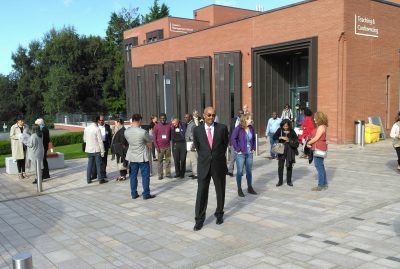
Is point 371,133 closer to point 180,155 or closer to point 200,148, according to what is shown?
point 180,155

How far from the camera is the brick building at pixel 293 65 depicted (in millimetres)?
17078

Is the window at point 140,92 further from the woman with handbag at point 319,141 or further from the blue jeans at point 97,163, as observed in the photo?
the woman with handbag at point 319,141

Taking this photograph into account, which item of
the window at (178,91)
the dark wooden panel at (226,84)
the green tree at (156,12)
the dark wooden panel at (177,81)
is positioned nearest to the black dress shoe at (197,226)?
the dark wooden panel at (226,84)

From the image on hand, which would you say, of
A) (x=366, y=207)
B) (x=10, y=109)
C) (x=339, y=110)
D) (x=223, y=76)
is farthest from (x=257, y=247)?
(x=10, y=109)

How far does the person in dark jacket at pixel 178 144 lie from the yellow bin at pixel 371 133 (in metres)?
9.83

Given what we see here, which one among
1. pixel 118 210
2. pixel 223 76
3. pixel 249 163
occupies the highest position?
pixel 223 76

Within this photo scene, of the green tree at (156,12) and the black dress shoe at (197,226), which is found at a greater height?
the green tree at (156,12)

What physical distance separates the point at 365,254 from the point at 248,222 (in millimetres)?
2049

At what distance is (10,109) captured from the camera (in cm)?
6066

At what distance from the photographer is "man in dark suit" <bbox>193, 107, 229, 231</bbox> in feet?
20.9

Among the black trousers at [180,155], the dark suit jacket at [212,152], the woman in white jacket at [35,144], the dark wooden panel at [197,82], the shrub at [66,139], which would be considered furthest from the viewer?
the shrub at [66,139]

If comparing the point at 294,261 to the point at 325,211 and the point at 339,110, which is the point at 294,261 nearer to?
the point at 325,211

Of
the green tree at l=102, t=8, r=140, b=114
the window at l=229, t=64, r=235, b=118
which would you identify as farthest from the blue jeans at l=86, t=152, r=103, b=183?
the green tree at l=102, t=8, r=140, b=114

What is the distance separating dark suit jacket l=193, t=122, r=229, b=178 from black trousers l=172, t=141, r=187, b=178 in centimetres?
447
